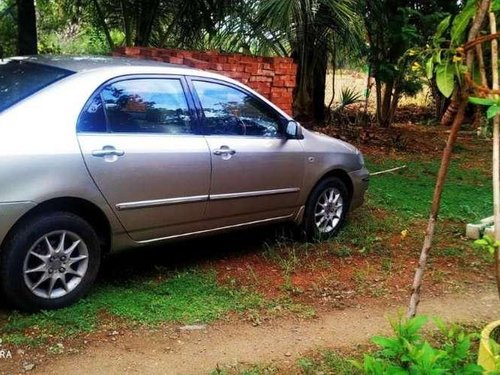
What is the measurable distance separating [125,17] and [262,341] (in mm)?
7037

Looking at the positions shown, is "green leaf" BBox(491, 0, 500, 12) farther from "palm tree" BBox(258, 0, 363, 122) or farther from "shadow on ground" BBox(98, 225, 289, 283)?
"palm tree" BBox(258, 0, 363, 122)

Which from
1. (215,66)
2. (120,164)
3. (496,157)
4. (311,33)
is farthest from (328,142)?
(311,33)

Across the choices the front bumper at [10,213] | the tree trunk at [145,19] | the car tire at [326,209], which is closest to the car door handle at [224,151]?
the car tire at [326,209]

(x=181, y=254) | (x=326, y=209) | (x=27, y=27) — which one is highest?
(x=27, y=27)

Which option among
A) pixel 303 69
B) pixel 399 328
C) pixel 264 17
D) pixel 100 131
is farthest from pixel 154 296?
pixel 303 69

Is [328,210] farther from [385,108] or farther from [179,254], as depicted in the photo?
[385,108]

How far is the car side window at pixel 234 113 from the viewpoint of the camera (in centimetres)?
482

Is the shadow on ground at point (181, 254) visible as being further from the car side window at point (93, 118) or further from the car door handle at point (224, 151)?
the car side window at point (93, 118)

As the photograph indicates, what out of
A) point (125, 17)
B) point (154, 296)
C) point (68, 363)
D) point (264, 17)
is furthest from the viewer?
point (125, 17)

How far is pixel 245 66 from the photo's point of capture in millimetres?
7469

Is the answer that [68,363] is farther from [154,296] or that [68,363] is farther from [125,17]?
[125,17]

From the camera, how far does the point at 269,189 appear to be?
17.1 ft

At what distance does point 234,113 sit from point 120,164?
1.33m

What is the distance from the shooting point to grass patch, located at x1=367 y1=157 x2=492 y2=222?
712cm
